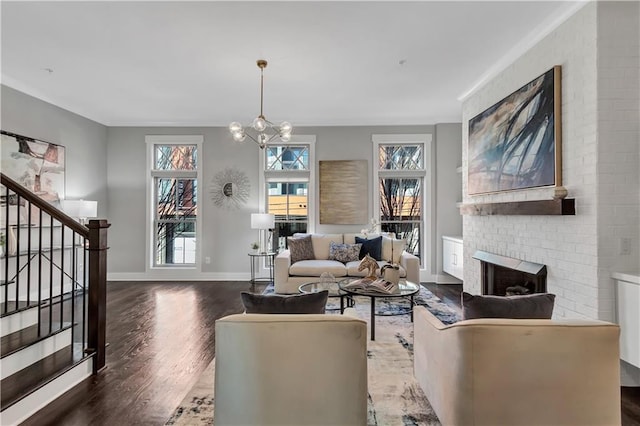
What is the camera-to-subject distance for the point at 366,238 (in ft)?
17.0

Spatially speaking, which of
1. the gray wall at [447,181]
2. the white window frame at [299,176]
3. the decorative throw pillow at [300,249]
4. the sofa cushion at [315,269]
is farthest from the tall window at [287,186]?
the gray wall at [447,181]

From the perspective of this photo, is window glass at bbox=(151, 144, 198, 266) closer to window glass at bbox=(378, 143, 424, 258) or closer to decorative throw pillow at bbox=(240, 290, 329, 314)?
window glass at bbox=(378, 143, 424, 258)

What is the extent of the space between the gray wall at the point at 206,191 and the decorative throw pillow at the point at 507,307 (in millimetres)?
4125

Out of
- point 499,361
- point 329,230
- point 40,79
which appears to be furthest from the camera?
point 329,230

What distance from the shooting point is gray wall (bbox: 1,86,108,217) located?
13.7 feet

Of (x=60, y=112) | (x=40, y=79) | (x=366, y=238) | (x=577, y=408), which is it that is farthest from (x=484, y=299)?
(x=60, y=112)

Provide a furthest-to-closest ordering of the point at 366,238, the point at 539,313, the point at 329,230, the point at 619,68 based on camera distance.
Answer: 1. the point at 329,230
2. the point at 366,238
3. the point at 619,68
4. the point at 539,313

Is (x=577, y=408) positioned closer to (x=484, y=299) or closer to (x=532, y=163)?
(x=484, y=299)

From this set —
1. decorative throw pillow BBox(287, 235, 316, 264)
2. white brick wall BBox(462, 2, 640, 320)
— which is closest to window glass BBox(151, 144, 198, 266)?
decorative throw pillow BBox(287, 235, 316, 264)

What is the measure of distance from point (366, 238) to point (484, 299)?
3.47 meters

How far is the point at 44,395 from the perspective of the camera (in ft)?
6.86

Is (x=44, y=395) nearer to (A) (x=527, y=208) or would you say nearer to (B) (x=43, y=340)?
(B) (x=43, y=340)

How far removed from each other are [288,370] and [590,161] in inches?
106

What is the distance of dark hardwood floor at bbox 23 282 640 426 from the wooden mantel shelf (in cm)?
134
